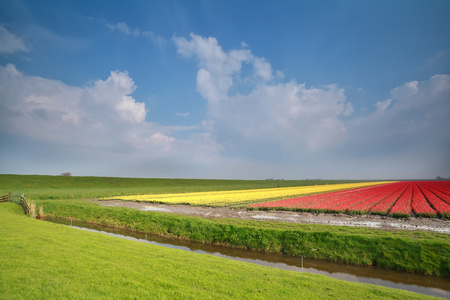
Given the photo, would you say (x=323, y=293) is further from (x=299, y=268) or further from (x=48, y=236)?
(x=48, y=236)

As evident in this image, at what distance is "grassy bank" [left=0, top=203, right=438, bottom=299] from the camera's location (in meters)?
6.91

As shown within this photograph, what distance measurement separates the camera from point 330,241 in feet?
49.9

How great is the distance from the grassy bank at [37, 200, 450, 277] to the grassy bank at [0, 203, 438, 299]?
18.8ft

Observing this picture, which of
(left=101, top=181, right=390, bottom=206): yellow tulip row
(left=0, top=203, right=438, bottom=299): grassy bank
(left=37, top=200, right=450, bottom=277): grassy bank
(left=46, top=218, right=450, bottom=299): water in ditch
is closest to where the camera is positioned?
(left=0, top=203, right=438, bottom=299): grassy bank

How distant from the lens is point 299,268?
13180mm

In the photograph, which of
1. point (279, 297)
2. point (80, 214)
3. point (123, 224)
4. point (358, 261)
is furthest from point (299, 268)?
point (80, 214)

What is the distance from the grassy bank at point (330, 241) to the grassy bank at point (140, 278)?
18.8 ft

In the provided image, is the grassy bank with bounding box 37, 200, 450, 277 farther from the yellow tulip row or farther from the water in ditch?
the yellow tulip row

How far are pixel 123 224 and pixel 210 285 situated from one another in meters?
19.1

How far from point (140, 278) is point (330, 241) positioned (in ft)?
39.6

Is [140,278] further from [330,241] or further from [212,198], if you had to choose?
[212,198]

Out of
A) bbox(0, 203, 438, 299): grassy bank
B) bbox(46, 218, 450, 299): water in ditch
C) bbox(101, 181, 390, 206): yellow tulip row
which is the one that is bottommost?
bbox(46, 218, 450, 299): water in ditch

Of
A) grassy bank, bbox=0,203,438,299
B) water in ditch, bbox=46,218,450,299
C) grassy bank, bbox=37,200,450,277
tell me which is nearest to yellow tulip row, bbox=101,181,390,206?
grassy bank, bbox=37,200,450,277

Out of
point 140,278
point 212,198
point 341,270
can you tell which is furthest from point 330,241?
point 212,198
